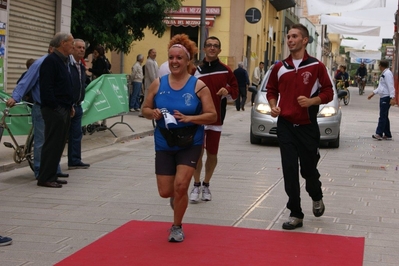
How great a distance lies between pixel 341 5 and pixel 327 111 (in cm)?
1367

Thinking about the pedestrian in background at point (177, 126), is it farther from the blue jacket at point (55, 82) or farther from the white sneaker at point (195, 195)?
the blue jacket at point (55, 82)

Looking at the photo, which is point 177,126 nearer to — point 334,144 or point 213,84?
point 213,84

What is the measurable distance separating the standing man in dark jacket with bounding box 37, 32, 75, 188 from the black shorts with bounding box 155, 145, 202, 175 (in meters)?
3.18

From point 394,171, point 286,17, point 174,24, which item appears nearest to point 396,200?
point 394,171

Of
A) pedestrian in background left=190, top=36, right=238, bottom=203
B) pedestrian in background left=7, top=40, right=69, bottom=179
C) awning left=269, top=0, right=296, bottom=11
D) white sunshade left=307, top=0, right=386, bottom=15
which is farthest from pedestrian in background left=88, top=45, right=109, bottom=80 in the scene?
awning left=269, top=0, right=296, bottom=11

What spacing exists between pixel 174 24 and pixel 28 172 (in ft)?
70.3

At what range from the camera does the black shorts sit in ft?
22.6

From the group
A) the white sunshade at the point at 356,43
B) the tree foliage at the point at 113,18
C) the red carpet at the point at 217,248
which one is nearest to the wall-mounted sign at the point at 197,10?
the tree foliage at the point at 113,18

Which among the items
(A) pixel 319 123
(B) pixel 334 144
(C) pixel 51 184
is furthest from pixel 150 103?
(B) pixel 334 144

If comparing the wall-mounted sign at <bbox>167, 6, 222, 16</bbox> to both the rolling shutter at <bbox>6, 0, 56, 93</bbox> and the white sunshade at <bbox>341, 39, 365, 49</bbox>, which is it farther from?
the white sunshade at <bbox>341, 39, 365, 49</bbox>

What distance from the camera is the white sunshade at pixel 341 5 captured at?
1118 inches

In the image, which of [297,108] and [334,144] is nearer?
[297,108]

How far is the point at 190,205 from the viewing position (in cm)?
883

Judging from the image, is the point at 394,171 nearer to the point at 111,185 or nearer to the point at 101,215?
the point at 111,185
